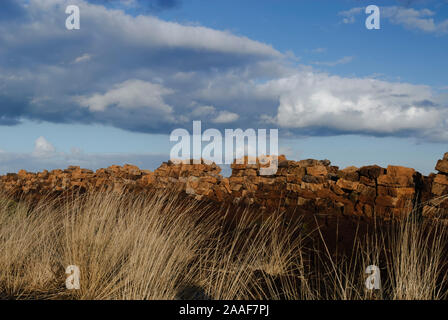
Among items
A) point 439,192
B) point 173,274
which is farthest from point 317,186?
point 173,274

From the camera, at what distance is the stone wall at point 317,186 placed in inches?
311

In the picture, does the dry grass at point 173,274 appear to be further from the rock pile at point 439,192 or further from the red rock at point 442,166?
the red rock at point 442,166

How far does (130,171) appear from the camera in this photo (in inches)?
725

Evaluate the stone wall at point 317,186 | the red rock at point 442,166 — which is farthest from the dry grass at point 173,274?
the red rock at point 442,166

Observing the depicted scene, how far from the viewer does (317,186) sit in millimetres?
9406

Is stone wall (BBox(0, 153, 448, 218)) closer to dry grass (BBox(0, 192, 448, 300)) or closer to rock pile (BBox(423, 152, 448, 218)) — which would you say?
rock pile (BBox(423, 152, 448, 218))

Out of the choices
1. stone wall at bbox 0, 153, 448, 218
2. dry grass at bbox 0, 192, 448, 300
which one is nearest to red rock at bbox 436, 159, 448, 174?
stone wall at bbox 0, 153, 448, 218

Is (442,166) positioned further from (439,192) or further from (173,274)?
(173,274)

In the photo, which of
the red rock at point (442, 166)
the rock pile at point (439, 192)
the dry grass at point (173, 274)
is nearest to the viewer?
the dry grass at point (173, 274)

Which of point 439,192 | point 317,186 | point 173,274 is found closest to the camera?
point 173,274

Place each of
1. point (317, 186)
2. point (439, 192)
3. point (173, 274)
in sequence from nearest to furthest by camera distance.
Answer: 1. point (173, 274)
2. point (439, 192)
3. point (317, 186)
